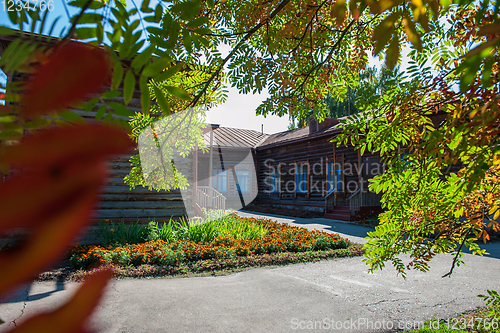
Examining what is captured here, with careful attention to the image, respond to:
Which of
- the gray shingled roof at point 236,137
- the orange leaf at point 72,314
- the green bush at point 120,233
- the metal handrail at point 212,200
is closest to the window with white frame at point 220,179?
the gray shingled roof at point 236,137

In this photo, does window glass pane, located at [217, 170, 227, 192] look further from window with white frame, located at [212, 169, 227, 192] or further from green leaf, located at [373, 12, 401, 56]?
green leaf, located at [373, 12, 401, 56]

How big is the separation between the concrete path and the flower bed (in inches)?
30.2

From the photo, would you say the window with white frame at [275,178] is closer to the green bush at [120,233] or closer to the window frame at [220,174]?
the window frame at [220,174]

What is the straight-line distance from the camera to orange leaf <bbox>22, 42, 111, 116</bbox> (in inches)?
6.2

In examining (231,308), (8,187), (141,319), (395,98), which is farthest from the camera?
(231,308)

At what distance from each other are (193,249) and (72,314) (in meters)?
6.58

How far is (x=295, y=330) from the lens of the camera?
356 cm

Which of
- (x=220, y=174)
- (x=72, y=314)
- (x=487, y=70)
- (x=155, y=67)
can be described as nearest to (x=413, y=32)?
(x=487, y=70)

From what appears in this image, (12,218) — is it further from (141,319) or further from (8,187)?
(141,319)

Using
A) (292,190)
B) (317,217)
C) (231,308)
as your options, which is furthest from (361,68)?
(292,190)

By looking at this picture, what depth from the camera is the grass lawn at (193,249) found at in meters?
5.64

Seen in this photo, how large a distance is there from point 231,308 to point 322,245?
14.1 ft

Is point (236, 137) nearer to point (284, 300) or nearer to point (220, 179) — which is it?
point (220, 179)

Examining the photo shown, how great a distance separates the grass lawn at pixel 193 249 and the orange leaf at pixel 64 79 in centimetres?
557
